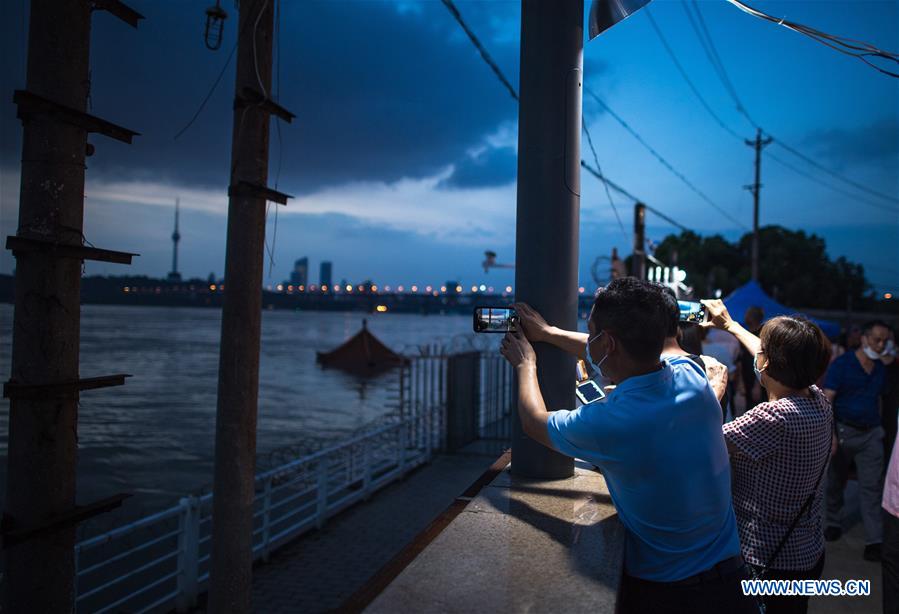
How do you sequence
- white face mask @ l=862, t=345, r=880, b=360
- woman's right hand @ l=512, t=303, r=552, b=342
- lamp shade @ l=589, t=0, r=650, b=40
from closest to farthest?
woman's right hand @ l=512, t=303, r=552, b=342 < lamp shade @ l=589, t=0, r=650, b=40 < white face mask @ l=862, t=345, r=880, b=360

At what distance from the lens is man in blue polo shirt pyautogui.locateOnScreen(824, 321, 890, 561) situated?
6000 mm

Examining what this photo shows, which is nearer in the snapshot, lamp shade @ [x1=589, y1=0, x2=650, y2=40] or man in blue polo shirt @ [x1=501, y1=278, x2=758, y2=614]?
man in blue polo shirt @ [x1=501, y1=278, x2=758, y2=614]

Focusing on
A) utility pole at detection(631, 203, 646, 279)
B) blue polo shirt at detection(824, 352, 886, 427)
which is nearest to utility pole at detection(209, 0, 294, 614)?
blue polo shirt at detection(824, 352, 886, 427)

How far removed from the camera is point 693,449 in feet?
6.02

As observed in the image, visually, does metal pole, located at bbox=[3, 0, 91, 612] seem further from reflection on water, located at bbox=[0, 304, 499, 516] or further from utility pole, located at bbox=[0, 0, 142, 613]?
reflection on water, located at bbox=[0, 304, 499, 516]

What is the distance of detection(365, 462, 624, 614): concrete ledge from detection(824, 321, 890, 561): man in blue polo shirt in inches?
183

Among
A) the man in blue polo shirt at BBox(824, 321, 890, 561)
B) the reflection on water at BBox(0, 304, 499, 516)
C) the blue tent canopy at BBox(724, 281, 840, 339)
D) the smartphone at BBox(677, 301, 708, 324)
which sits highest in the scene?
the blue tent canopy at BBox(724, 281, 840, 339)

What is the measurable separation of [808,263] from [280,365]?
175 feet

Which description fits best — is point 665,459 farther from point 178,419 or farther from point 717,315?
point 178,419

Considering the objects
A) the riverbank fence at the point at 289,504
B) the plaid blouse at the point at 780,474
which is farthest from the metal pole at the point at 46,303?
the plaid blouse at the point at 780,474

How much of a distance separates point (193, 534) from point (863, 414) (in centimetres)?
633

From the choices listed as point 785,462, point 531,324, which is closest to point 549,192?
point 531,324

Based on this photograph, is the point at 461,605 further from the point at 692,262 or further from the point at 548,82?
the point at 692,262

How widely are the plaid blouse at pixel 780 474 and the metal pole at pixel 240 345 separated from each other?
2.41 meters
